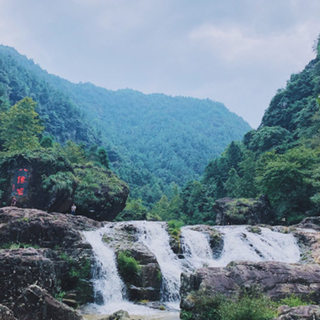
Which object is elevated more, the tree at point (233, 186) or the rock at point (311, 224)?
the tree at point (233, 186)

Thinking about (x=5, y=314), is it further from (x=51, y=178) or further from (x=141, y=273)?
(x=51, y=178)

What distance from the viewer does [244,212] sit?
34281 mm

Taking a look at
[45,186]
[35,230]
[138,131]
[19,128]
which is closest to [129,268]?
[35,230]

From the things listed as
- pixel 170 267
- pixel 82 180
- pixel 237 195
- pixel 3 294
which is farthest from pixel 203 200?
pixel 3 294

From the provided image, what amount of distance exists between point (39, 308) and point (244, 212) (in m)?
29.6

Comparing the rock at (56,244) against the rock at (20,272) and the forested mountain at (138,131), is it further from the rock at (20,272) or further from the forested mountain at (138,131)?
the forested mountain at (138,131)

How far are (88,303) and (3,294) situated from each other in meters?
7.32

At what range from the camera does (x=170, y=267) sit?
18.6 meters

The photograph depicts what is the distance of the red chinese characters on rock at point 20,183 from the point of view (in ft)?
82.6

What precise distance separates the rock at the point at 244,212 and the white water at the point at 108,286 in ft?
63.4

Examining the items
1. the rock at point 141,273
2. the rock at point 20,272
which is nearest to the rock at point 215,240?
the rock at point 141,273

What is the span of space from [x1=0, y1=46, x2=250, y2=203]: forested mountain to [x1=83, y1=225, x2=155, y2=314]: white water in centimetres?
5977

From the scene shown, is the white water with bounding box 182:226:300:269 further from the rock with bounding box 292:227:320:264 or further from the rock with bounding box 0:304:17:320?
the rock with bounding box 0:304:17:320

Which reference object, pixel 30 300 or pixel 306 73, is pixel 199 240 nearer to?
pixel 30 300
